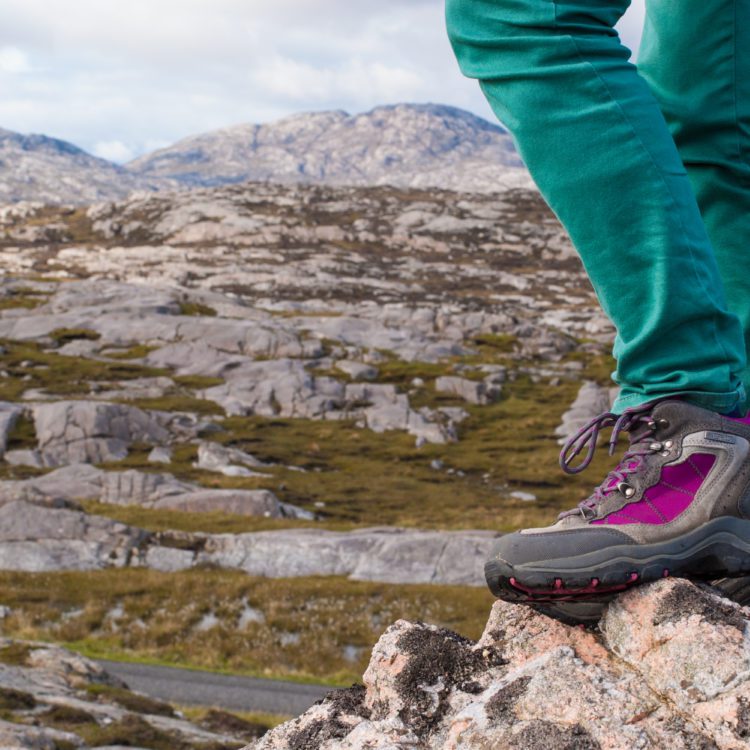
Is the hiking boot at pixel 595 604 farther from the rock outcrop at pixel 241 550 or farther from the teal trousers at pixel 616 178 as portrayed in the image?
the rock outcrop at pixel 241 550

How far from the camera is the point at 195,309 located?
132125mm

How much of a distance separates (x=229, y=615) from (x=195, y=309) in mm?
97792

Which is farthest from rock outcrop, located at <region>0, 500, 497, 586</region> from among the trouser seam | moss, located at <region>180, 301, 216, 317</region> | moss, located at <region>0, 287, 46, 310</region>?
moss, located at <region>0, 287, 46, 310</region>

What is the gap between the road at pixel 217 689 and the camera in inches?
1070

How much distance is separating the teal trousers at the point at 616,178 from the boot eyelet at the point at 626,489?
34 centimetres

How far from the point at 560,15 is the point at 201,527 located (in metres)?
52.6

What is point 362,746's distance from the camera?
10.5 feet

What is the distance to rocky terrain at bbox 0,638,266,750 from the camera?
1250 centimetres

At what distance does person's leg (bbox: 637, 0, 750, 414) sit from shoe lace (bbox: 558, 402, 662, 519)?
59 centimetres

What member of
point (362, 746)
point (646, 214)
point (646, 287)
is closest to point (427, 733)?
point (362, 746)

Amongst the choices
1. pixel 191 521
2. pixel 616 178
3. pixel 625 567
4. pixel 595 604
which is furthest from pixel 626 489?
pixel 191 521

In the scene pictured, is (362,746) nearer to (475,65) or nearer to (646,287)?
(646,287)

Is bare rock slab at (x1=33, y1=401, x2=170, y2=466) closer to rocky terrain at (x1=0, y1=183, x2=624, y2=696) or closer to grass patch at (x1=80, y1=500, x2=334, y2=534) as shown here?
rocky terrain at (x1=0, y1=183, x2=624, y2=696)

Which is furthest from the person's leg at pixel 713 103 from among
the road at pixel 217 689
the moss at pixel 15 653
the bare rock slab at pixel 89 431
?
the bare rock slab at pixel 89 431
